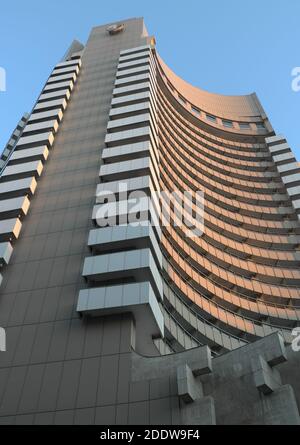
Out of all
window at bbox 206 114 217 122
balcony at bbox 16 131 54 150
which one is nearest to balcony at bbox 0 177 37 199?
balcony at bbox 16 131 54 150

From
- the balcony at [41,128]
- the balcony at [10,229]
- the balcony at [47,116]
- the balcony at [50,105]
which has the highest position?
the balcony at [50,105]

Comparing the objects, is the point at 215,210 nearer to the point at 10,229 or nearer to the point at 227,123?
the point at 10,229

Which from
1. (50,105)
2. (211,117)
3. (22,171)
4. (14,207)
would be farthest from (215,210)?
(211,117)

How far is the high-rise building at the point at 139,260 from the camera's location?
1994cm

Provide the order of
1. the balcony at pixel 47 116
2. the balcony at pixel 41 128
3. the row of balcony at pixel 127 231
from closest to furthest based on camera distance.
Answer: the row of balcony at pixel 127 231 < the balcony at pixel 41 128 < the balcony at pixel 47 116

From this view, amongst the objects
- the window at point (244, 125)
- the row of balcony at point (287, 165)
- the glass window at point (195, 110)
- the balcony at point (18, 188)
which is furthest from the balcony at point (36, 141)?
the window at point (244, 125)

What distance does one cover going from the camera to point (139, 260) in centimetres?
2550

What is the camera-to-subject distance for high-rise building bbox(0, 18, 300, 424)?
19938 mm

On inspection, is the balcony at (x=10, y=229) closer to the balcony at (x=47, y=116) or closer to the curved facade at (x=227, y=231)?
the curved facade at (x=227, y=231)

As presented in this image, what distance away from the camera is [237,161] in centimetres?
5816
